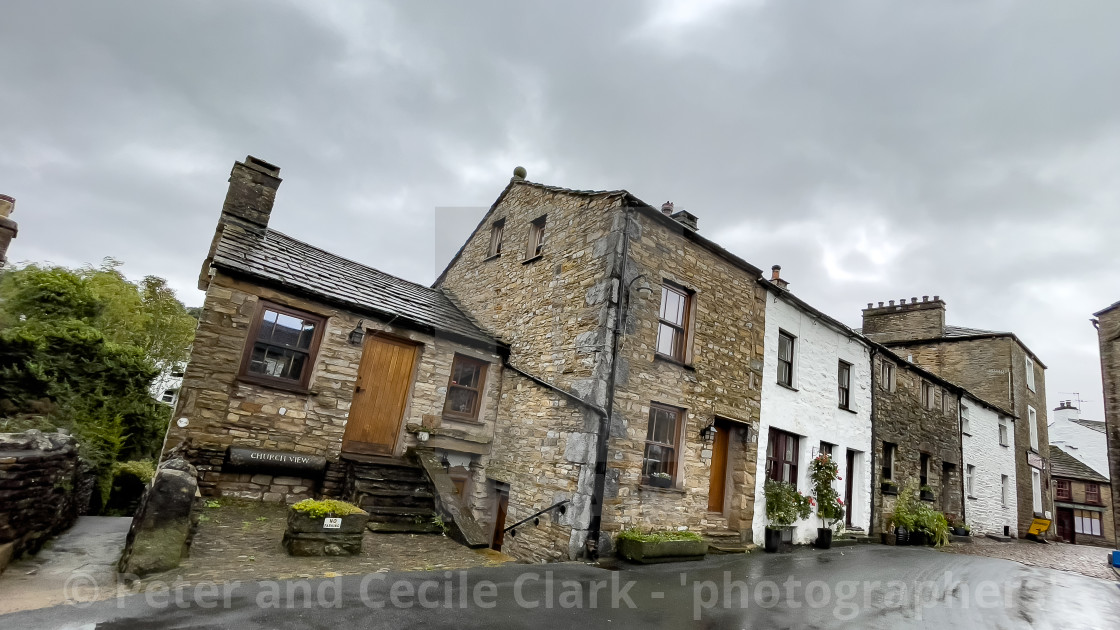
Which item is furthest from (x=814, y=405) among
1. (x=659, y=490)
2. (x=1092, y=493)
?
(x=1092, y=493)

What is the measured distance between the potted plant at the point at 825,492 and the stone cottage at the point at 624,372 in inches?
103

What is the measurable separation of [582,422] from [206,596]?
5.46m

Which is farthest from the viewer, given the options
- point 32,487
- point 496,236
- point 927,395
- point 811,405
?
point 927,395

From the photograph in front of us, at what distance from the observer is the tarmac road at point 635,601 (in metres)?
4.64

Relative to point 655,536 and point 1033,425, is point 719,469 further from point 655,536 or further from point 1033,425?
point 1033,425

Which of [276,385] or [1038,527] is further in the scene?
[1038,527]

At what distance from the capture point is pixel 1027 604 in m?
7.68

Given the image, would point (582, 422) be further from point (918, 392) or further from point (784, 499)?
point (918, 392)

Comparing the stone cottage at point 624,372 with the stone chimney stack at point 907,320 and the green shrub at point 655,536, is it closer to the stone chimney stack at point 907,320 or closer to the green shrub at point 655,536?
the green shrub at point 655,536

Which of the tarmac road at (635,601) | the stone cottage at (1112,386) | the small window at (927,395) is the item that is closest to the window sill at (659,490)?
the tarmac road at (635,601)

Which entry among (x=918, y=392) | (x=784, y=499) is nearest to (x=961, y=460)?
(x=918, y=392)

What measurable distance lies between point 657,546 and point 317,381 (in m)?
6.56

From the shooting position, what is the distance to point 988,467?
2122cm

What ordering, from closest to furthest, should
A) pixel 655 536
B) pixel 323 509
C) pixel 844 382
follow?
pixel 323 509 → pixel 655 536 → pixel 844 382
